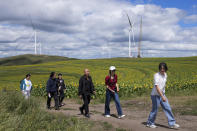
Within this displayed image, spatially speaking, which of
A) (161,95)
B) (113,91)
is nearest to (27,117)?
(113,91)

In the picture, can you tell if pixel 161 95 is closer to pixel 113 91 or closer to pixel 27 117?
pixel 113 91


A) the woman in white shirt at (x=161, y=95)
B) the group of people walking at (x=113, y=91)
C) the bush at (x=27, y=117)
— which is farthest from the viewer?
the group of people walking at (x=113, y=91)

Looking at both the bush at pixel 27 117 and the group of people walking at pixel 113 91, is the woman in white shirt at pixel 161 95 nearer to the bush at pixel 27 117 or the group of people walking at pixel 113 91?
the group of people walking at pixel 113 91

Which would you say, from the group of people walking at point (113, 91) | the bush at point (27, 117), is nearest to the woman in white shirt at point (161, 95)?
the group of people walking at point (113, 91)

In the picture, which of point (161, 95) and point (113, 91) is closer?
point (161, 95)

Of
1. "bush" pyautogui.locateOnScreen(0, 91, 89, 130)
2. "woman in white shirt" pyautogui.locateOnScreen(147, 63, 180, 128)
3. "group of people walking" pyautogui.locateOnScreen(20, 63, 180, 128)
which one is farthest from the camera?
"group of people walking" pyautogui.locateOnScreen(20, 63, 180, 128)

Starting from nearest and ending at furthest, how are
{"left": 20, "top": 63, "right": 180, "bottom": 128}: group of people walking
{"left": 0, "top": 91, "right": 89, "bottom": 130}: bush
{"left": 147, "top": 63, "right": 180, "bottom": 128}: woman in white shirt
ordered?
{"left": 0, "top": 91, "right": 89, "bottom": 130}: bush → {"left": 147, "top": 63, "right": 180, "bottom": 128}: woman in white shirt → {"left": 20, "top": 63, "right": 180, "bottom": 128}: group of people walking

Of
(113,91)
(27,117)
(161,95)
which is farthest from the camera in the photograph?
(113,91)

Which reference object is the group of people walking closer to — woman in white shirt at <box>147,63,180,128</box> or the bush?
woman in white shirt at <box>147,63,180,128</box>

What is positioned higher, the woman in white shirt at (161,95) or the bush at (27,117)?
the woman in white shirt at (161,95)

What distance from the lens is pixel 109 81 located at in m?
9.48

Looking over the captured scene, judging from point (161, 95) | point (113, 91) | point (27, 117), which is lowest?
point (27, 117)

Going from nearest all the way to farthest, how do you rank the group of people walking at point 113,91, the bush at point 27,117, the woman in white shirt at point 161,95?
1. the bush at point 27,117
2. the woman in white shirt at point 161,95
3. the group of people walking at point 113,91

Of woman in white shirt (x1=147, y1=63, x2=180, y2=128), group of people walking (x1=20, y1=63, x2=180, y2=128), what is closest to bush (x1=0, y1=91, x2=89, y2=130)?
group of people walking (x1=20, y1=63, x2=180, y2=128)
